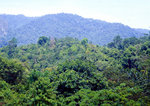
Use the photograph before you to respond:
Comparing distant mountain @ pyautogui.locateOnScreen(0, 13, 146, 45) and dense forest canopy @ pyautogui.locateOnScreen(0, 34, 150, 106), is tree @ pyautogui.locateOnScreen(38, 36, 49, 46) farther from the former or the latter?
distant mountain @ pyautogui.locateOnScreen(0, 13, 146, 45)

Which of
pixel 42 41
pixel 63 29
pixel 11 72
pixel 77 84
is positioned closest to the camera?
pixel 77 84

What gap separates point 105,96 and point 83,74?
4.72 m

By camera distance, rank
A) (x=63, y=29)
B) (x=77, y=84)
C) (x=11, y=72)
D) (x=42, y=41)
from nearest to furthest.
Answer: (x=77, y=84) → (x=11, y=72) → (x=42, y=41) → (x=63, y=29)

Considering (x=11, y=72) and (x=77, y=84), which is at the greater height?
(x=77, y=84)

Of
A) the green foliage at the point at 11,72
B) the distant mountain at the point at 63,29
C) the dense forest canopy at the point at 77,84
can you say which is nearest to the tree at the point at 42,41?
the dense forest canopy at the point at 77,84

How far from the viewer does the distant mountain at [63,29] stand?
106 metres

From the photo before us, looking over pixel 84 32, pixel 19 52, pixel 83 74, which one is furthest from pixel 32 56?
pixel 84 32

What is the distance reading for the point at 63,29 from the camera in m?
130

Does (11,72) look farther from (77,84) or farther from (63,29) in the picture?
(63,29)

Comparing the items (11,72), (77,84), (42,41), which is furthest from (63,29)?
(77,84)

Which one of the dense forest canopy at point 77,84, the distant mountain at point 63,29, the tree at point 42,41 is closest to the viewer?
the dense forest canopy at point 77,84

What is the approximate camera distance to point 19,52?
3903cm

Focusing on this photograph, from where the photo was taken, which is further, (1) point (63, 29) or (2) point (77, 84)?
(1) point (63, 29)

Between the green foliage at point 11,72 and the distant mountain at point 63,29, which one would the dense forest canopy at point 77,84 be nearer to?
the green foliage at point 11,72
